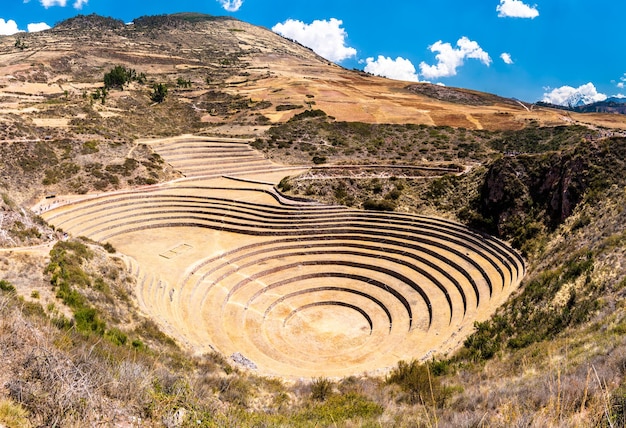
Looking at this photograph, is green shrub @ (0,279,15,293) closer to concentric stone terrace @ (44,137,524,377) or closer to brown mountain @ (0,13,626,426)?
brown mountain @ (0,13,626,426)

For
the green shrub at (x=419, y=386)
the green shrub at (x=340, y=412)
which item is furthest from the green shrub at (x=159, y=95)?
the green shrub at (x=340, y=412)

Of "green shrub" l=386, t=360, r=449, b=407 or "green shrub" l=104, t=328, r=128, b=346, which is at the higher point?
"green shrub" l=386, t=360, r=449, b=407

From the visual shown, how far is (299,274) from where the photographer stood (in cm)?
2297

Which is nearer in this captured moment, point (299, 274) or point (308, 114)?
point (299, 274)

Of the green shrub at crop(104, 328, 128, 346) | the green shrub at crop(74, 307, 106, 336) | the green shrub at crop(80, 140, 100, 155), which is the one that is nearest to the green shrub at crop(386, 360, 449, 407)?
the green shrub at crop(104, 328, 128, 346)

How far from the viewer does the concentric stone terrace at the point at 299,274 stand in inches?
667

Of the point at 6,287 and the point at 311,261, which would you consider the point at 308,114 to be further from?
the point at 6,287

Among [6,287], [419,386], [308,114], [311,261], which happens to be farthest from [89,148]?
[419,386]

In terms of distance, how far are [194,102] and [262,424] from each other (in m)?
74.3

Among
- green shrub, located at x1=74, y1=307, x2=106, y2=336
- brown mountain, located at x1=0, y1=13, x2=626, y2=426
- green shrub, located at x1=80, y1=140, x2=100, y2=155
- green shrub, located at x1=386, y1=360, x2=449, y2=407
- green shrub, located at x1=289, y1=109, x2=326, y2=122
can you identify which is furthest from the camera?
green shrub, located at x1=289, y1=109, x2=326, y2=122

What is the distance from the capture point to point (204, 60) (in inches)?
4946

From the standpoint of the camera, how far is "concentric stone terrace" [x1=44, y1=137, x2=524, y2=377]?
667 inches

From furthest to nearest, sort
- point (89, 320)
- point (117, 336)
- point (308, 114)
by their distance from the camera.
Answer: point (308, 114) → point (89, 320) → point (117, 336)

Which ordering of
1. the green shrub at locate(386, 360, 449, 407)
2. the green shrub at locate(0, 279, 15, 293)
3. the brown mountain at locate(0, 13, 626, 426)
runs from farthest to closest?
1. the green shrub at locate(0, 279, 15, 293)
2. the green shrub at locate(386, 360, 449, 407)
3. the brown mountain at locate(0, 13, 626, 426)
